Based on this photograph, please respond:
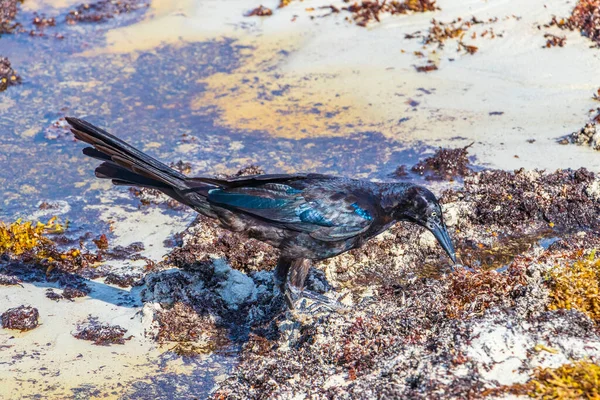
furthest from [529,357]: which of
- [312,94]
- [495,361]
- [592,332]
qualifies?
[312,94]

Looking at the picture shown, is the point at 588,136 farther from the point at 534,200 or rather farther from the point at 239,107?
the point at 239,107

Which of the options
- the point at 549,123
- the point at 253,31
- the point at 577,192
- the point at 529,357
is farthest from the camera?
the point at 253,31

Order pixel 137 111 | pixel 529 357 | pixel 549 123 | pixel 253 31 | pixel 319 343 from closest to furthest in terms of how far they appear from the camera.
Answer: pixel 529 357 < pixel 319 343 < pixel 549 123 < pixel 137 111 < pixel 253 31

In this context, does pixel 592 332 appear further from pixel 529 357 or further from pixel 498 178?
pixel 498 178

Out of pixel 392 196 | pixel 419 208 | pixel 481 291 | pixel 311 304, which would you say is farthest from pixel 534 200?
pixel 311 304

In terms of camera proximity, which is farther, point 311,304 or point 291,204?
point 311,304

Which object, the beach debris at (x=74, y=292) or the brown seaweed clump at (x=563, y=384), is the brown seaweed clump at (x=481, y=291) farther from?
the beach debris at (x=74, y=292)

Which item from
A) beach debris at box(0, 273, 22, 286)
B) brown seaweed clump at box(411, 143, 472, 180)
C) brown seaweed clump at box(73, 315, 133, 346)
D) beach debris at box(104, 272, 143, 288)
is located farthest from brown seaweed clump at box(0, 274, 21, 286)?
brown seaweed clump at box(411, 143, 472, 180)
